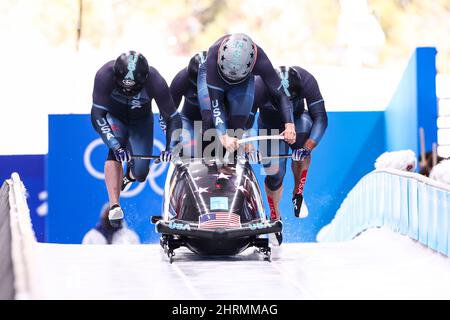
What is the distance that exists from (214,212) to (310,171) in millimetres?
6296

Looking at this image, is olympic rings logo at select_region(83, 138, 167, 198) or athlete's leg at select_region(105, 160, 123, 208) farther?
olympic rings logo at select_region(83, 138, 167, 198)

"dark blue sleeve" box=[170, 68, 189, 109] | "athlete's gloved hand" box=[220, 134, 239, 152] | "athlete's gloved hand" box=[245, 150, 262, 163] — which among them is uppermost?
"dark blue sleeve" box=[170, 68, 189, 109]

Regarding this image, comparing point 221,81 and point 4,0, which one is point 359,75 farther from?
point 4,0

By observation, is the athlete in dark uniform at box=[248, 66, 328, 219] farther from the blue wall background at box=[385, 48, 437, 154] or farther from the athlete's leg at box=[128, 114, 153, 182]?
the blue wall background at box=[385, 48, 437, 154]

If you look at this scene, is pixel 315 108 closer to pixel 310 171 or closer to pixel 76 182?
pixel 310 171

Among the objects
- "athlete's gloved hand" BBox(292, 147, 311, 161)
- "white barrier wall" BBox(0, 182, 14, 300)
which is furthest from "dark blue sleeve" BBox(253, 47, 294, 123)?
"white barrier wall" BBox(0, 182, 14, 300)

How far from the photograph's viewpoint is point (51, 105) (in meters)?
13.8

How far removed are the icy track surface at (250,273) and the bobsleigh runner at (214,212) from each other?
0.13m

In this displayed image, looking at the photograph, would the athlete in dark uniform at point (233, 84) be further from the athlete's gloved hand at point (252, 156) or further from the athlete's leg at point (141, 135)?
the athlete's leg at point (141, 135)

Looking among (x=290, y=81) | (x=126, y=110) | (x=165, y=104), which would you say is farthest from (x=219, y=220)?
(x=290, y=81)

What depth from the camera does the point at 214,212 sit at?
7133 mm

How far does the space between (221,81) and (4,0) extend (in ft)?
67.0

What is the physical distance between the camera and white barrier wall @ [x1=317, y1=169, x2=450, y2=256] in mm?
7573
